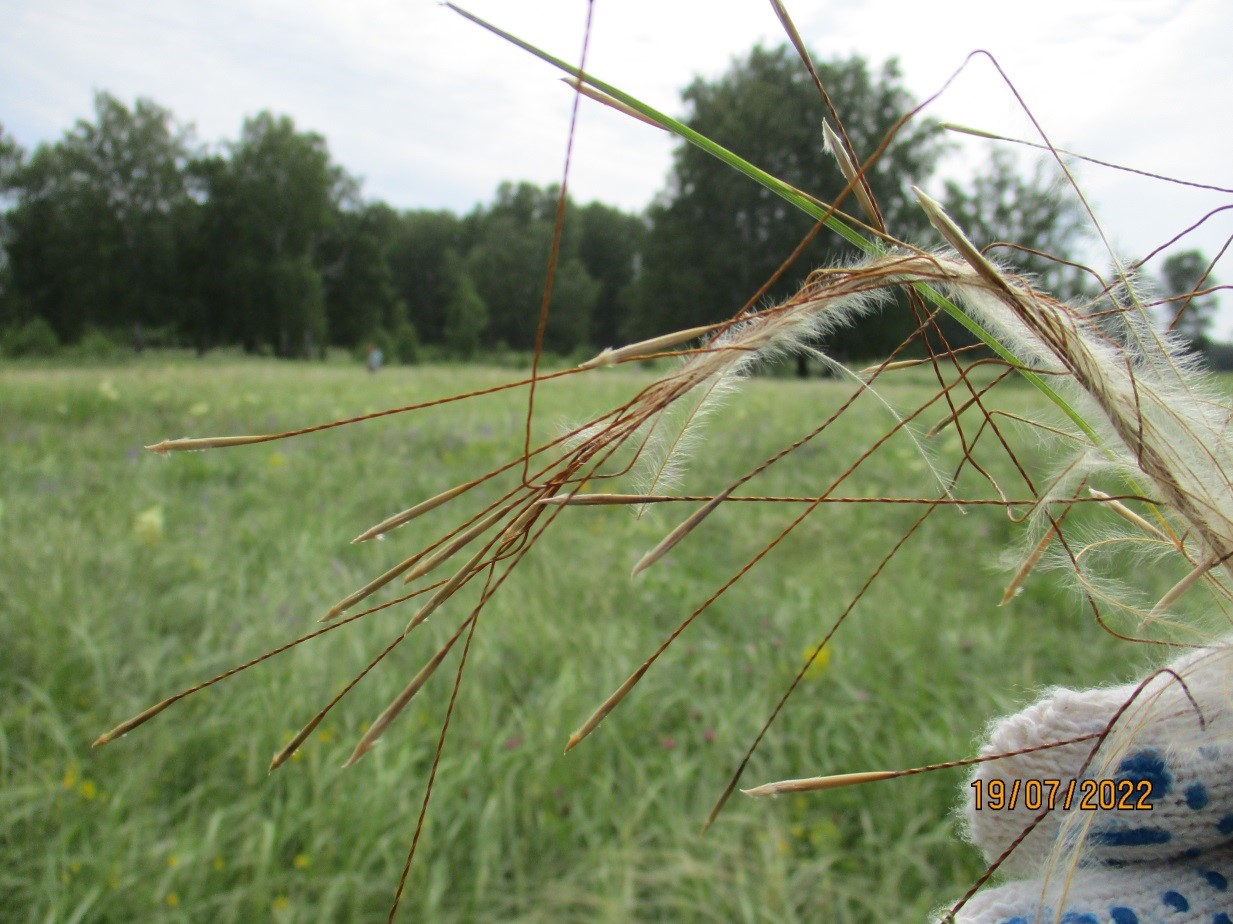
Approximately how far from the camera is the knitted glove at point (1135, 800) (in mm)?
561

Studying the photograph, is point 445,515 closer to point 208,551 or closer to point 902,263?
point 208,551

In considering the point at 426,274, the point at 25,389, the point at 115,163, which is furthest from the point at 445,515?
the point at 426,274

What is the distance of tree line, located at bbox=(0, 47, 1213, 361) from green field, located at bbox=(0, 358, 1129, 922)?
40.9 feet

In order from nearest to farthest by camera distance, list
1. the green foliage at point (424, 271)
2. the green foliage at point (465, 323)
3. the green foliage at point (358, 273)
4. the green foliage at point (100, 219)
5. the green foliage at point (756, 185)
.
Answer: the green foliage at point (756, 185)
the green foliage at point (100, 219)
the green foliage at point (465, 323)
the green foliage at point (358, 273)
the green foliage at point (424, 271)

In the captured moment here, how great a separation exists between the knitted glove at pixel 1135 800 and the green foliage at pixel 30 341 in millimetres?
25672

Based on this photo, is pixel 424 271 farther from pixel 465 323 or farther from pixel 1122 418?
pixel 1122 418

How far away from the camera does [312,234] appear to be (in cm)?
3431

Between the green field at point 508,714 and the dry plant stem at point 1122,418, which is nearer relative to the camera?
the dry plant stem at point 1122,418

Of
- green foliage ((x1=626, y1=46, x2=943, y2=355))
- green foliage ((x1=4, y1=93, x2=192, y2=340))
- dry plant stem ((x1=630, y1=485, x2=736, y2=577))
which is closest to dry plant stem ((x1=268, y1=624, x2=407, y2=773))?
dry plant stem ((x1=630, y1=485, x2=736, y2=577))

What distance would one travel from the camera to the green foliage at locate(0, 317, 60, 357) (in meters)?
21.4

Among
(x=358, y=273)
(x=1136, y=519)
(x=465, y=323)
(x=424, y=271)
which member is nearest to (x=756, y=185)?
(x=465, y=323)

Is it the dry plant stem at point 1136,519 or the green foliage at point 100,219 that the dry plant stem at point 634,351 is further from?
the green foliage at point 100,219

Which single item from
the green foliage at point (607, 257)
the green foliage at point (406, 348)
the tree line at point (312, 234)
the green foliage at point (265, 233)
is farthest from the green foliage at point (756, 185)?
the green foliage at point (265, 233)

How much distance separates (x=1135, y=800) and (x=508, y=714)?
2391 mm
